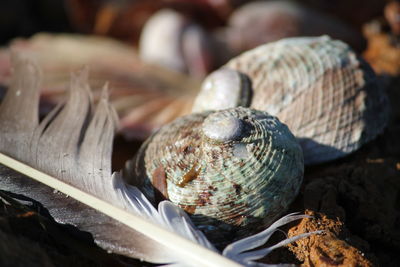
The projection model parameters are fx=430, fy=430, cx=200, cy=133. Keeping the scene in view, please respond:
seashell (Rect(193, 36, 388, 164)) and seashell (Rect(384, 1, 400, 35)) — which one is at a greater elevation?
seashell (Rect(384, 1, 400, 35))

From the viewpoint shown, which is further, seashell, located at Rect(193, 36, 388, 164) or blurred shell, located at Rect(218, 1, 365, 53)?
blurred shell, located at Rect(218, 1, 365, 53)

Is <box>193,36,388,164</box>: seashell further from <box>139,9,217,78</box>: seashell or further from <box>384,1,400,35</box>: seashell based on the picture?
<box>384,1,400,35</box>: seashell

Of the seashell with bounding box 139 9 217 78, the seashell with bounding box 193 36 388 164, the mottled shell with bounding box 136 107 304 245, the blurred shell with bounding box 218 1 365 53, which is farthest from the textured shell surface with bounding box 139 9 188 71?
the mottled shell with bounding box 136 107 304 245

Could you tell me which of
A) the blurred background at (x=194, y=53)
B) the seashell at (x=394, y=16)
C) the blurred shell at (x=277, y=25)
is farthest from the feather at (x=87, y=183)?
the seashell at (x=394, y=16)

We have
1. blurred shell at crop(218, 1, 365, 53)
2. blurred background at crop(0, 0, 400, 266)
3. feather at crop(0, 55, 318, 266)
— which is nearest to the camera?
feather at crop(0, 55, 318, 266)

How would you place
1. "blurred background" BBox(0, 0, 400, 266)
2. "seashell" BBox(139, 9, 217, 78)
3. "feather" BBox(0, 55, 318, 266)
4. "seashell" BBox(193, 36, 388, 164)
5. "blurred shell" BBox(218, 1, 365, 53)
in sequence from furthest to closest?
1. "seashell" BBox(139, 9, 217, 78)
2. "blurred shell" BBox(218, 1, 365, 53)
3. "seashell" BBox(193, 36, 388, 164)
4. "blurred background" BBox(0, 0, 400, 266)
5. "feather" BBox(0, 55, 318, 266)

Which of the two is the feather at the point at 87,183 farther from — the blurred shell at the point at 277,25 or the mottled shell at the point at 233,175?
the blurred shell at the point at 277,25

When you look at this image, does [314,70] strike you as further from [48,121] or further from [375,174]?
[48,121]
